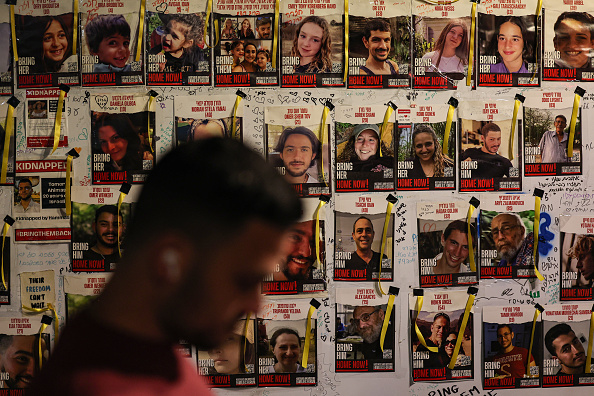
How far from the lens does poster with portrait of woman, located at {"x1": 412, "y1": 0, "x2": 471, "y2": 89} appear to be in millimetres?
2438

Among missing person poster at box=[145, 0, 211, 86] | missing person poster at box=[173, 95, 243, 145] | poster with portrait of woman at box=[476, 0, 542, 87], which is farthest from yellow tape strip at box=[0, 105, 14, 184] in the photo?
poster with portrait of woman at box=[476, 0, 542, 87]

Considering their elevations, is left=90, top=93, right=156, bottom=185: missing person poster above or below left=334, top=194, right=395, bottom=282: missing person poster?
above

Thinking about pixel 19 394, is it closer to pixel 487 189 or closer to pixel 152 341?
pixel 152 341

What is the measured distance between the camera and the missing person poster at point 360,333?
2.43 m

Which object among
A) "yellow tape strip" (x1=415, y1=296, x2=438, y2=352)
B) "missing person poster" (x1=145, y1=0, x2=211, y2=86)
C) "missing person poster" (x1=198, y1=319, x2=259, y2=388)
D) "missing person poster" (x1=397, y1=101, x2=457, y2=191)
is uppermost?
"missing person poster" (x1=145, y1=0, x2=211, y2=86)

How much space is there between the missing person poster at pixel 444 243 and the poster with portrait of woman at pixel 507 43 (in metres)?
0.67

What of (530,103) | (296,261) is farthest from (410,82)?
(296,261)

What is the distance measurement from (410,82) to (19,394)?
2.45 m

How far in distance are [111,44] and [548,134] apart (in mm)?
2222

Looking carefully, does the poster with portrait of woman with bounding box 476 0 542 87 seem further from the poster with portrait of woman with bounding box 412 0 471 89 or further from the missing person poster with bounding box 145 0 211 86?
the missing person poster with bounding box 145 0 211 86

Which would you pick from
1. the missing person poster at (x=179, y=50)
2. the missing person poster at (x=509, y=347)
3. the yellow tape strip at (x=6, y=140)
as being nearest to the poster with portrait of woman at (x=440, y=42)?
the missing person poster at (x=179, y=50)

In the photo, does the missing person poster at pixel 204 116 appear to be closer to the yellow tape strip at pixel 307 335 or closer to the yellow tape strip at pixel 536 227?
the yellow tape strip at pixel 307 335

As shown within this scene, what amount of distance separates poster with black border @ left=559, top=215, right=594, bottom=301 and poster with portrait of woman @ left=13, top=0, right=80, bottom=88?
8.39 ft

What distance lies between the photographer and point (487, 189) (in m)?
2.47
